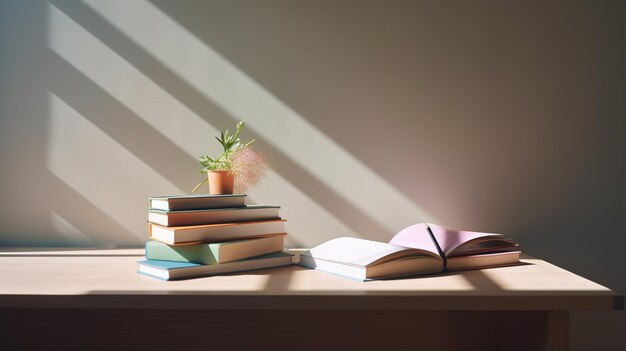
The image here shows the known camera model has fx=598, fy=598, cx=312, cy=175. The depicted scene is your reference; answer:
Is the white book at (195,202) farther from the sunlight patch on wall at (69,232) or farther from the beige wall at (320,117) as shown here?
the sunlight patch on wall at (69,232)

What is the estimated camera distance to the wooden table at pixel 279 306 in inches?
42.4

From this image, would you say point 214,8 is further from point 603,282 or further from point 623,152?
point 603,282

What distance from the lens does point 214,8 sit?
5.74 ft

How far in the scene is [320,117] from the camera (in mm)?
1746

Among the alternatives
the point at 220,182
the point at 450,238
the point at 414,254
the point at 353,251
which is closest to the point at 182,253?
the point at 220,182

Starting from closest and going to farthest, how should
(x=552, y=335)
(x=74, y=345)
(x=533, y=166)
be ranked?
(x=552, y=335), (x=74, y=345), (x=533, y=166)

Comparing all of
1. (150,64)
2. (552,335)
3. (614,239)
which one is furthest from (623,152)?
(150,64)

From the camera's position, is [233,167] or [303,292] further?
[233,167]

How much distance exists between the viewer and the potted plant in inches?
58.9

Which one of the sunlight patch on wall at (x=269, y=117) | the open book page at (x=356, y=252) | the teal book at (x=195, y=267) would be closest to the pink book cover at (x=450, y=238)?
the open book page at (x=356, y=252)

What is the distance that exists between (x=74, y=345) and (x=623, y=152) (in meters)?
1.63

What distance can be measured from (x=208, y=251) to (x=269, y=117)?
0.58 metres

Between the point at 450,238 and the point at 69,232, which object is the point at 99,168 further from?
the point at 450,238

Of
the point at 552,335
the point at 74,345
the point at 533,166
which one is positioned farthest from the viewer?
the point at 533,166
